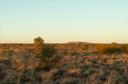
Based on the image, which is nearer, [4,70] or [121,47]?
[4,70]

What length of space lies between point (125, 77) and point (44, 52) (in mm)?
6889

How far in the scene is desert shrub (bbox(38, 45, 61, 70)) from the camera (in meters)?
24.2

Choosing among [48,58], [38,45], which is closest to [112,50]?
[38,45]

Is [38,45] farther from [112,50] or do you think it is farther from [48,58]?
[112,50]

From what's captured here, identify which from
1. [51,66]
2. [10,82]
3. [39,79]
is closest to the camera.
Result: [10,82]

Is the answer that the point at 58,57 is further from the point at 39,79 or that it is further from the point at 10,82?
the point at 10,82

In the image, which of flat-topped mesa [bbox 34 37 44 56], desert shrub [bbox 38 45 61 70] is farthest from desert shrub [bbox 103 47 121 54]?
desert shrub [bbox 38 45 61 70]

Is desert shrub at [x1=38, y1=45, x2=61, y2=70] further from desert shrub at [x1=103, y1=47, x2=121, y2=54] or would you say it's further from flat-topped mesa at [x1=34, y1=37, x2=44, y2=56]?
desert shrub at [x1=103, y1=47, x2=121, y2=54]

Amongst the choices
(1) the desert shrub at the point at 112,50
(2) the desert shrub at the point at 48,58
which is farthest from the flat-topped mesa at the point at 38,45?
(1) the desert shrub at the point at 112,50

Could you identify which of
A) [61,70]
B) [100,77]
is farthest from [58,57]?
[100,77]

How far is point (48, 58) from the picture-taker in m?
25.0

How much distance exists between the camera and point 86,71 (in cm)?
2255

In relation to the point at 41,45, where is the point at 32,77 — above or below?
below

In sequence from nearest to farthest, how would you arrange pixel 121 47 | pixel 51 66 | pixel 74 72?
pixel 74 72, pixel 51 66, pixel 121 47
